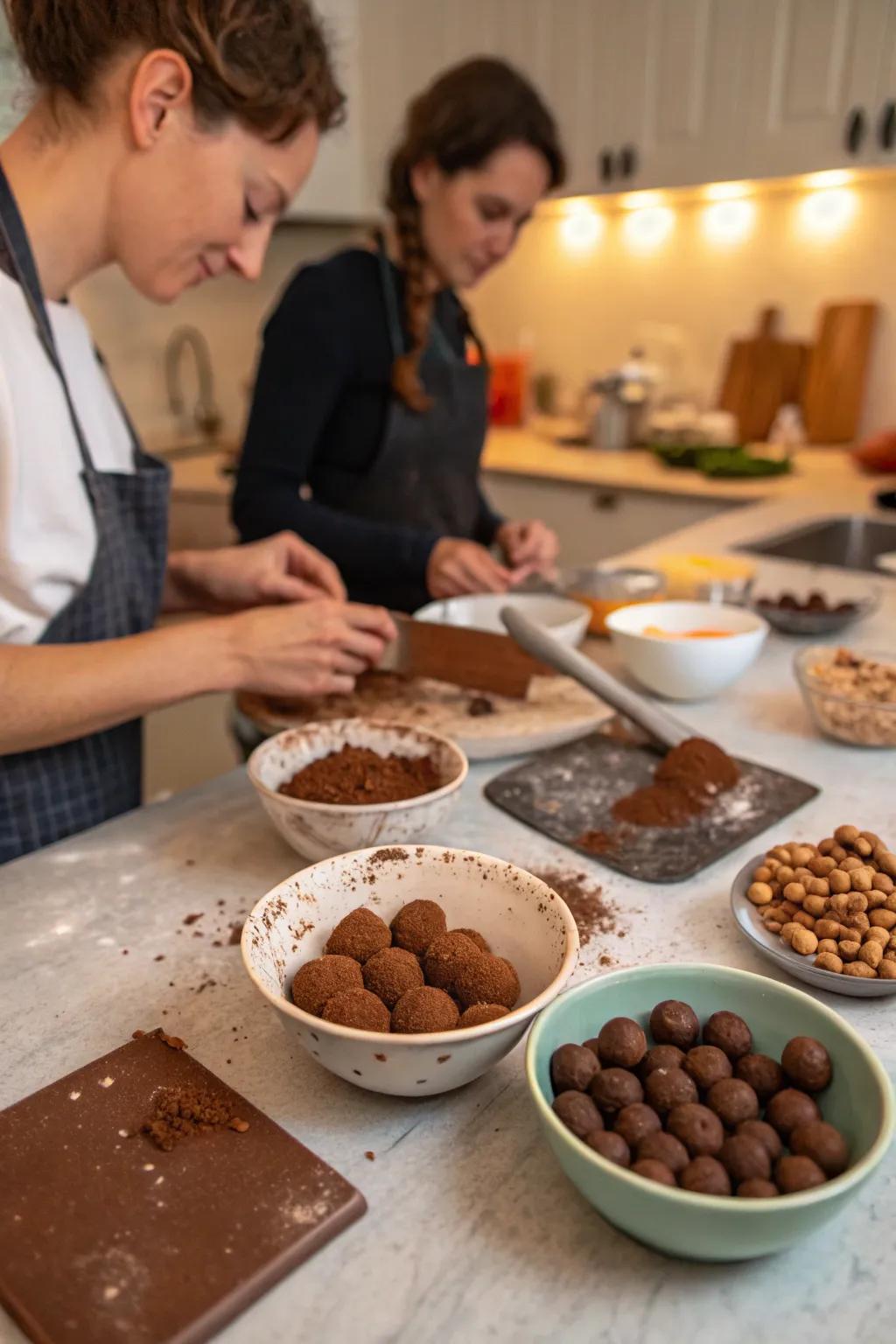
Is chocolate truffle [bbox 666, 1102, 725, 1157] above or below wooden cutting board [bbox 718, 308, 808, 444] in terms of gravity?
below

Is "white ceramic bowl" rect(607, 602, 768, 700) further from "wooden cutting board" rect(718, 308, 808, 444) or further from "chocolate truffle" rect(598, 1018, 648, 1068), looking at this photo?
"wooden cutting board" rect(718, 308, 808, 444)

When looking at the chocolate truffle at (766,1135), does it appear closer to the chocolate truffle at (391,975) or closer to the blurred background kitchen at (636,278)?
the chocolate truffle at (391,975)

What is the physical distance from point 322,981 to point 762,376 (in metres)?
3.11

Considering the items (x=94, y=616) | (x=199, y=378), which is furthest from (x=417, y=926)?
(x=199, y=378)

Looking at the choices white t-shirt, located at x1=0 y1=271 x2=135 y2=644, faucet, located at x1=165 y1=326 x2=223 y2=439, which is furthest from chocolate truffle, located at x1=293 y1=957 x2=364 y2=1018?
faucet, located at x1=165 y1=326 x2=223 y2=439

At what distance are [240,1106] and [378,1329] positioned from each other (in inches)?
7.1

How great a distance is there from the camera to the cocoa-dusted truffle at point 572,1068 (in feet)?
2.05

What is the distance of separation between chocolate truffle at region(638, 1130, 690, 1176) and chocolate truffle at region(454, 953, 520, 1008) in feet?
0.48

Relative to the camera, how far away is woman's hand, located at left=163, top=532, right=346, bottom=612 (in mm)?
1358

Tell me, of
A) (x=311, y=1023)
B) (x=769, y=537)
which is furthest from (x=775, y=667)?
(x=311, y=1023)

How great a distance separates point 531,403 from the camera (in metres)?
3.93

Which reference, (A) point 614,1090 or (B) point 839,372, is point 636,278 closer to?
(B) point 839,372

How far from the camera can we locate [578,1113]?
0.59 meters

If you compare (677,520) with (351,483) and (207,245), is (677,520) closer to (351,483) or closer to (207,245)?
(351,483)
